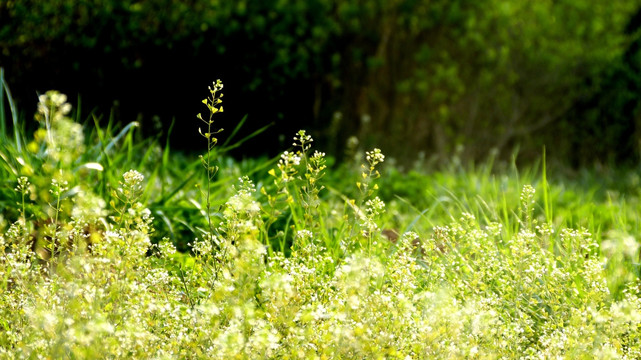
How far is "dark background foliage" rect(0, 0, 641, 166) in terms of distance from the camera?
7656mm

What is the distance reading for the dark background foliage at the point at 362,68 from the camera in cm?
766

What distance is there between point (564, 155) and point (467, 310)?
27.8 ft

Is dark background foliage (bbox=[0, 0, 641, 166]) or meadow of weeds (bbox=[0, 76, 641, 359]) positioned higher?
meadow of weeds (bbox=[0, 76, 641, 359])

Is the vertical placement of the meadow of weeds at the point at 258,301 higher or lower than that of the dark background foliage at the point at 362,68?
higher

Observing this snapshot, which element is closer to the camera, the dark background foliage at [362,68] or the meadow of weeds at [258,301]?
the meadow of weeds at [258,301]

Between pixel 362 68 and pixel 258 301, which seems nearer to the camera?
pixel 258 301

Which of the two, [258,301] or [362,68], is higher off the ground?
[258,301]

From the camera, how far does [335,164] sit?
28.2 feet

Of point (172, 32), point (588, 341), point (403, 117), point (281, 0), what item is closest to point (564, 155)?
point (403, 117)

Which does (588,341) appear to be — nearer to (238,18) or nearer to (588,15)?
(238,18)

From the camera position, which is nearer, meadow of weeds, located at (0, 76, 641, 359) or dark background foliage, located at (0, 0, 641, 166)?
meadow of weeds, located at (0, 76, 641, 359)

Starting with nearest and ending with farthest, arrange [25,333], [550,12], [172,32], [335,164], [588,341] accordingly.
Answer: [25,333]
[588,341]
[172,32]
[335,164]
[550,12]

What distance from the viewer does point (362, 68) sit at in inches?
368

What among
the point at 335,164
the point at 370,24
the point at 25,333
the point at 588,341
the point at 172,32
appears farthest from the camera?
the point at 370,24
